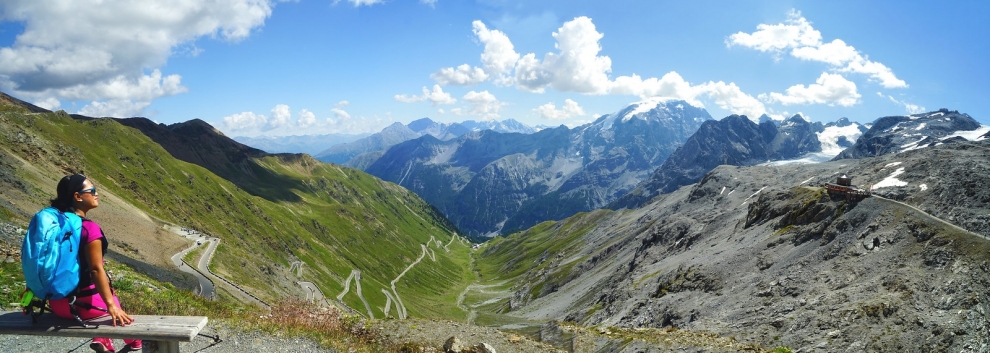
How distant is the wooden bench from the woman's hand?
0.34 feet

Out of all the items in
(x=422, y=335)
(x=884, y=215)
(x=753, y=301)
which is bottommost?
(x=753, y=301)

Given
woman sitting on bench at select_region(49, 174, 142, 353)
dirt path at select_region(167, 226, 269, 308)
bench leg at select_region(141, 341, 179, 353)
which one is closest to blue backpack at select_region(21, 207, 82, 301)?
woman sitting on bench at select_region(49, 174, 142, 353)

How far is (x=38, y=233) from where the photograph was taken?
8.63 m

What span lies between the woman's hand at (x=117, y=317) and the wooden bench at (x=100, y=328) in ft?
0.34

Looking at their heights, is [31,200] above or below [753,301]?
above

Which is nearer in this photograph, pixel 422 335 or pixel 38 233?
pixel 38 233

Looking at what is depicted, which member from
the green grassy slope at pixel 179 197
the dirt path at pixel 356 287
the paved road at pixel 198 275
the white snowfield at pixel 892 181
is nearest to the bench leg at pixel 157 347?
the paved road at pixel 198 275

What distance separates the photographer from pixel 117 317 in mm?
9211

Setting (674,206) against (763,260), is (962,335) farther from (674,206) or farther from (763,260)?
(674,206)

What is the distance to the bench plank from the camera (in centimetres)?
871

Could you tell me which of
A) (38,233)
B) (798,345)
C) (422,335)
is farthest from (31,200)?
(798,345)

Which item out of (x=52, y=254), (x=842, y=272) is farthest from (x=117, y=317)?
(x=842, y=272)

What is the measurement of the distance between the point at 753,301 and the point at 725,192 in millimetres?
139924

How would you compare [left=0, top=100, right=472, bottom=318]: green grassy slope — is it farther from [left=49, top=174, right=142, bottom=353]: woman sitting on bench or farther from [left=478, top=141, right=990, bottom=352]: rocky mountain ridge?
[left=478, top=141, right=990, bottom=352]: rocky mountain ridge
